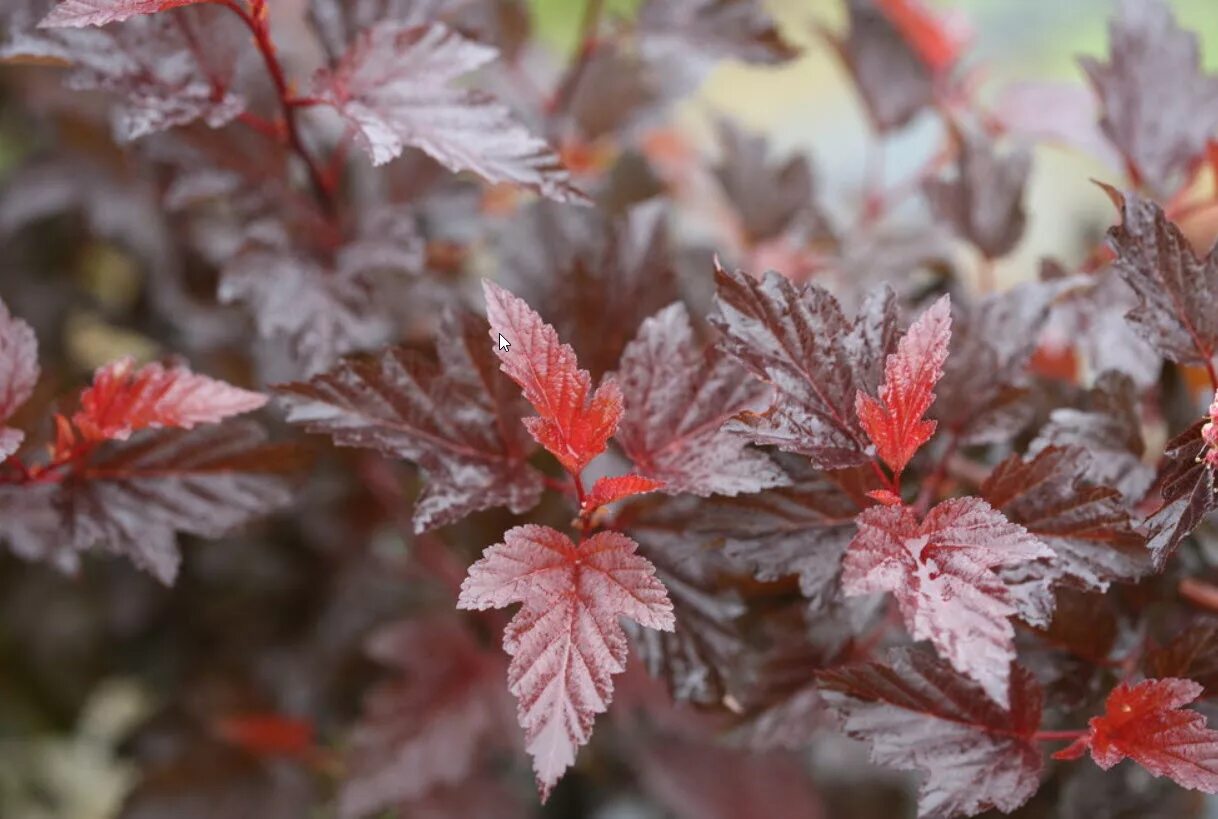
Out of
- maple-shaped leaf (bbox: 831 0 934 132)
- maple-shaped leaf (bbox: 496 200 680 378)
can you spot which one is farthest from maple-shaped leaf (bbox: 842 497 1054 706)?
maple-shaped leaf (bbox: 831 0 934 132)

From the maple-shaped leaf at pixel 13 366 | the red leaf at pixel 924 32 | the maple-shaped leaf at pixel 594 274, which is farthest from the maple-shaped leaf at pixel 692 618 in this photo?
the red leaf at pixel 924 32

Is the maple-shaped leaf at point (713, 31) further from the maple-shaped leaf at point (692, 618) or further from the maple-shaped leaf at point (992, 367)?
the maple-shaped leaf at point (692, 618)

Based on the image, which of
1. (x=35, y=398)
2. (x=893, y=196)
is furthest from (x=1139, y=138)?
(x=35, y=398)

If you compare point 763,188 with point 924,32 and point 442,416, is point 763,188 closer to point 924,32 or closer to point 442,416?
point 924,32

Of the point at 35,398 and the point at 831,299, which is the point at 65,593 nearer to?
the point at 35,398

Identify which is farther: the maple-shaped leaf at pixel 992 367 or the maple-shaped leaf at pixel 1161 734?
the maple-shaped leaf at pixel 992 367

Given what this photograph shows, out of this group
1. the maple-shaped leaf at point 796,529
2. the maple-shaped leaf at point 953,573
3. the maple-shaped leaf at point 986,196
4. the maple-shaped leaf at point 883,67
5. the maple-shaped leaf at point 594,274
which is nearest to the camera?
the maple-shaped leaf at point 953,573
